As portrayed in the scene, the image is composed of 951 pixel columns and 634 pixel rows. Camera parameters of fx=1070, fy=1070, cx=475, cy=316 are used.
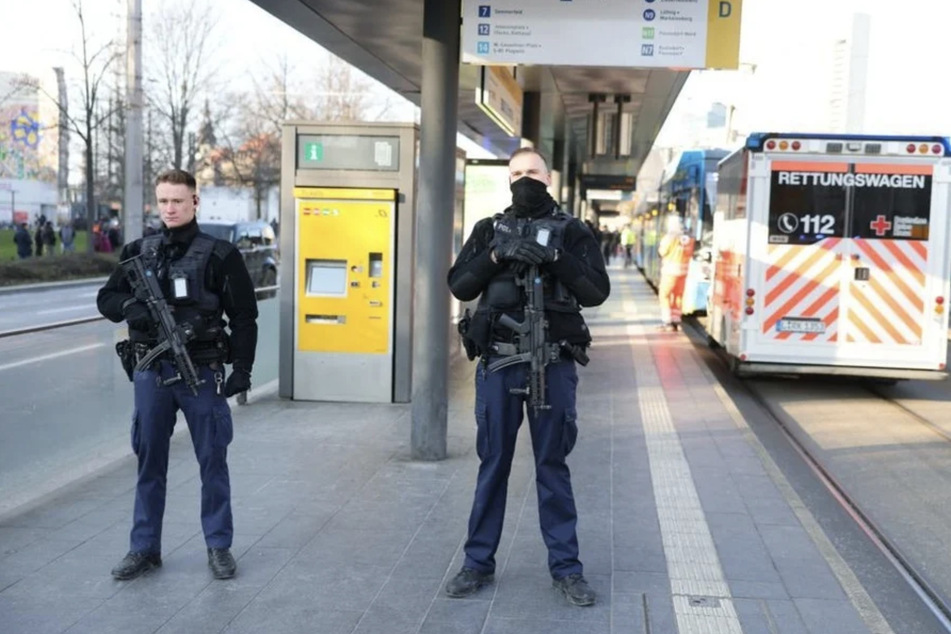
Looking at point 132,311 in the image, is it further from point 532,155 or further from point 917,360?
point 917,360

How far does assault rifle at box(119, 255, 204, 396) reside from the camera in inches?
189

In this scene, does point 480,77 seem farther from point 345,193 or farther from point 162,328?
point 162,328

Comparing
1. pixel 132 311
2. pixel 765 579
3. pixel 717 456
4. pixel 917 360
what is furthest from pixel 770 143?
pixel 132 311

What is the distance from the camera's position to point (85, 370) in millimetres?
12438

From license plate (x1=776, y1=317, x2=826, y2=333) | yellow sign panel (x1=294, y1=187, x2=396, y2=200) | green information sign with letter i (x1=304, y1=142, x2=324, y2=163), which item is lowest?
license plate (x1=776, y1=317, x2=826, y2=333)

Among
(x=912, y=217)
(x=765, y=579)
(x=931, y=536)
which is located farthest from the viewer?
(x=912, y=217)

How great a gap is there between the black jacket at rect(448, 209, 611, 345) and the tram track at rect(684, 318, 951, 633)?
6.83ft

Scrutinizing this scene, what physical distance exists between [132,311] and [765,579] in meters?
3.20

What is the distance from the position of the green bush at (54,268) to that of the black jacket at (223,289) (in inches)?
849

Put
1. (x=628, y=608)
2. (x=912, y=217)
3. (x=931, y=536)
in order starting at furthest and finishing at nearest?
(x=912, y=217) < (x=931, y=536) < (x=628, y=608)

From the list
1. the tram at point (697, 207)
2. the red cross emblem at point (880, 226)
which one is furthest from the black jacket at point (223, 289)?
the tram at point (697, 207)

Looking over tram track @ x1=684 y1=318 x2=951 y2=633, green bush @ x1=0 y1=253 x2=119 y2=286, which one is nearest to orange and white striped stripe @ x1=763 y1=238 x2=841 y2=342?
tram track @ x1=684 y1=318 x2=951 y2=633

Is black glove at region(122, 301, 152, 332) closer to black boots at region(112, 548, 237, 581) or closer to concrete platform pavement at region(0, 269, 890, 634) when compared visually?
black boots at region(112, 548, 237, 581)

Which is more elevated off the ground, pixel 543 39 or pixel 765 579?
pixel 543 39
